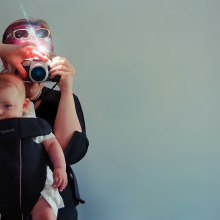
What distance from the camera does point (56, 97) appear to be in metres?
0.73

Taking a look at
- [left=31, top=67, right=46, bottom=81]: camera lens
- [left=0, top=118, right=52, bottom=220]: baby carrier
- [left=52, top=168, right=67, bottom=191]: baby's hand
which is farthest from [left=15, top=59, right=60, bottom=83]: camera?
[left=52, top=168, right=67, bottom=191]: baby's hand

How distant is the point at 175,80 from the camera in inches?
44.6

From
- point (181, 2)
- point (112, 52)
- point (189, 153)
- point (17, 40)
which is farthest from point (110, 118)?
point (181, 2)

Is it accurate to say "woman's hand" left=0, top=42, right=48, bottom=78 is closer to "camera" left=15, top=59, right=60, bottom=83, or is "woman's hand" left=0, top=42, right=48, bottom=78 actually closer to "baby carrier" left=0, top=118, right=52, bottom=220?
"camera" left=15, top=59, right=60, bottom=83

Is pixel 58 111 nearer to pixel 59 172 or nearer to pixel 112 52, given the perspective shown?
pixel 59 172

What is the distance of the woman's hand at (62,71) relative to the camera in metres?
0.62

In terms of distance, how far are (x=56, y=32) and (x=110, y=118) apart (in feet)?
1.57

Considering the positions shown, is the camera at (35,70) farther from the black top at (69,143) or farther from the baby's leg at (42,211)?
the baby's leg at (42,211)

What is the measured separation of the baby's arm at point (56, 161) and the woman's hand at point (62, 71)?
0.17 metres

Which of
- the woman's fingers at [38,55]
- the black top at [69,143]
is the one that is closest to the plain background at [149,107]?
the black top at [69,143]

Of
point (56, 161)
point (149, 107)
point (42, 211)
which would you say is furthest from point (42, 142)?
point (149, 107)

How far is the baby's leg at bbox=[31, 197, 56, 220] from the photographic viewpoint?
522 mm

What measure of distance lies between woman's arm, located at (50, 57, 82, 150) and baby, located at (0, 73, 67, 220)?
6cm

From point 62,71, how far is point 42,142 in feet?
0.69
